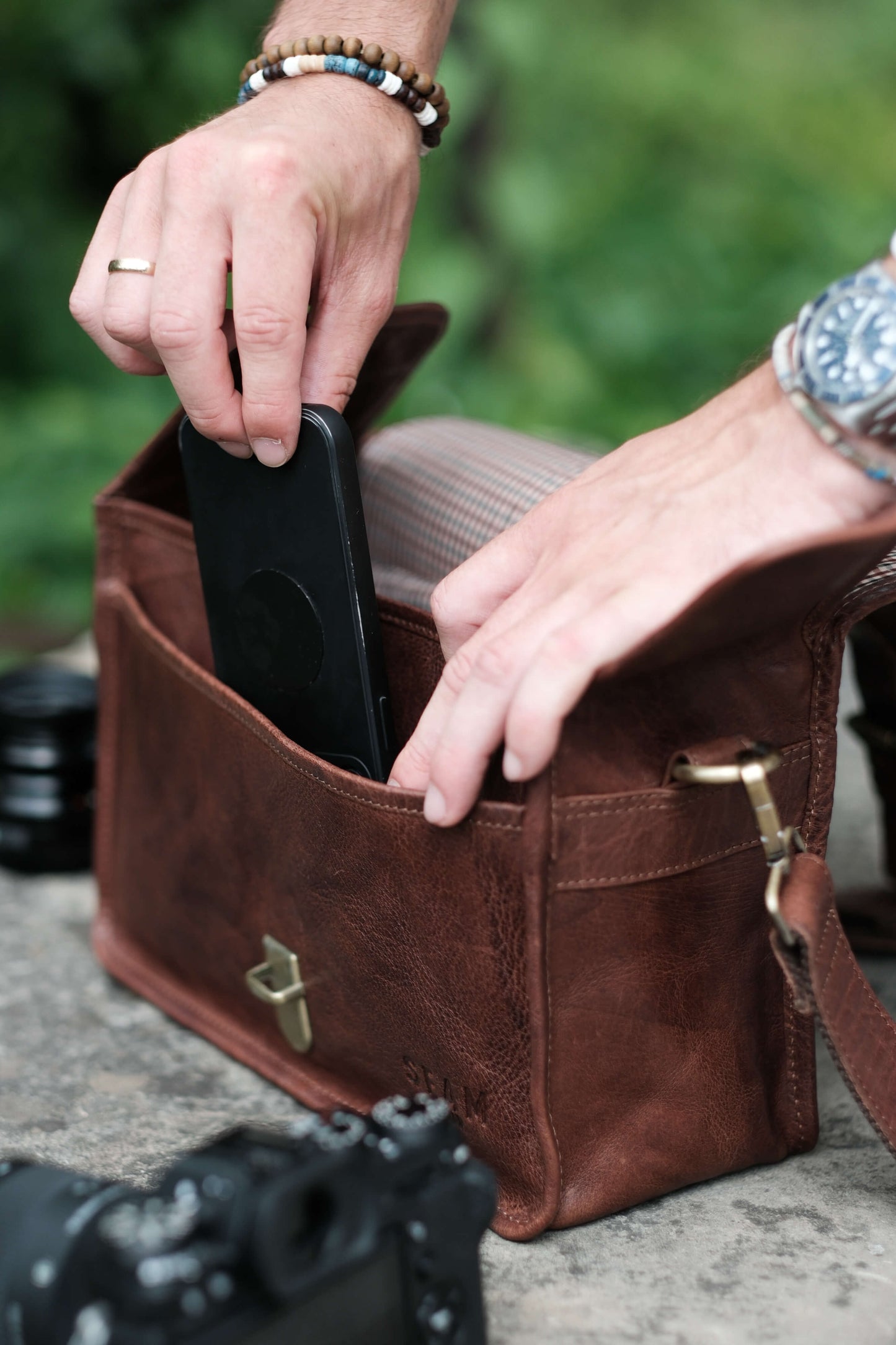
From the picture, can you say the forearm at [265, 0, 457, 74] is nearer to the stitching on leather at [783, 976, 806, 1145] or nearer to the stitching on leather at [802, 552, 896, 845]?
the stitching on leather at [802, 552, 896, 845]

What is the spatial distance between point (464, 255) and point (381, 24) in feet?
6.37

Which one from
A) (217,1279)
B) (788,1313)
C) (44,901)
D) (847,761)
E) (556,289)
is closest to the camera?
(217,1279)

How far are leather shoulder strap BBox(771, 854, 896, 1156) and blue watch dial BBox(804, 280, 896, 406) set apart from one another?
29 cm

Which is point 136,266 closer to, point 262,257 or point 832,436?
point 262,257

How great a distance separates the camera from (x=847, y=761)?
170cm

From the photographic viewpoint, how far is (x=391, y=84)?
1.09 metres

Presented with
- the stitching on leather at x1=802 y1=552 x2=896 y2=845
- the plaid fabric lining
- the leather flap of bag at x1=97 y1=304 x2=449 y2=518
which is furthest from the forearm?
the stitching on leather at x1=802 y1=552 x2=896 y2=845

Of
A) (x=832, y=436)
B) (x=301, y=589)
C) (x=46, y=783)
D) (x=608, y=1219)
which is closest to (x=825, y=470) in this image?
(x=832, y=436)

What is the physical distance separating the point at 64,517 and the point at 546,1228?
7.42 ft

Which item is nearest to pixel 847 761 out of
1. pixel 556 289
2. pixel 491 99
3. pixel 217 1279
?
pixel 217 1279

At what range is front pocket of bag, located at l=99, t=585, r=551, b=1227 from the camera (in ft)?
2.70

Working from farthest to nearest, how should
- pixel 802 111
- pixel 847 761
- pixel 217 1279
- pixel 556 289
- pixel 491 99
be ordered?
pixel 802 111 → pixel 491 99 → pixel 556 289 → pixel 847 761 → pixel 217 1279

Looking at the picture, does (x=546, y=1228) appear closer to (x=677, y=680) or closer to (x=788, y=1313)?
(x=788, y=1313)

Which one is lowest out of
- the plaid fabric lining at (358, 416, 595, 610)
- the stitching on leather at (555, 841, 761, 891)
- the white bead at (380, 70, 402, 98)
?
the stitching on leather at (555, 841, 761, 891)
